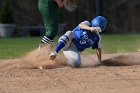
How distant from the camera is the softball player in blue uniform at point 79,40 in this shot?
27.4ft

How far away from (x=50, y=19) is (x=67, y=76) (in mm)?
2018

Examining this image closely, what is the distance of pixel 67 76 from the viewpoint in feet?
23.5

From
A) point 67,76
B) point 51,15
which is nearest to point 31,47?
point 51,15

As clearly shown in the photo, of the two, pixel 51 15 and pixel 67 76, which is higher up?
pixel 51 15

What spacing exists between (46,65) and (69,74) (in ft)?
3.29

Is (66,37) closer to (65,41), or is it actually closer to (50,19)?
(65,41)

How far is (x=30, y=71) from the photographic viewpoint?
7.78 metres

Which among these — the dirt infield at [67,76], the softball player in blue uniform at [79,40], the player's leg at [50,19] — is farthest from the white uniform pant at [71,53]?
the player's leg at [50,19]

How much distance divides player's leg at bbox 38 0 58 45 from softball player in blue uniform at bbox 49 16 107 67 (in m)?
0.40

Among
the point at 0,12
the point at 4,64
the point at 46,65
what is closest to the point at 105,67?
the point at 46,65

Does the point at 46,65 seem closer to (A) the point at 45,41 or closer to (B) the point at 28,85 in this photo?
(A) the point at 45,41

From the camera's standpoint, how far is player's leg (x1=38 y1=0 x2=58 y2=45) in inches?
349

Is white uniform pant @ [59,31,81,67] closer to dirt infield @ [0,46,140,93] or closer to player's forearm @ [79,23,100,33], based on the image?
dirt infield @ [0,46,140,93]

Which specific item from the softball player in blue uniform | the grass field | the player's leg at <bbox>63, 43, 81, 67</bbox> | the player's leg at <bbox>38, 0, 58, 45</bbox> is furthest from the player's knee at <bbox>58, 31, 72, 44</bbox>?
the grass field
